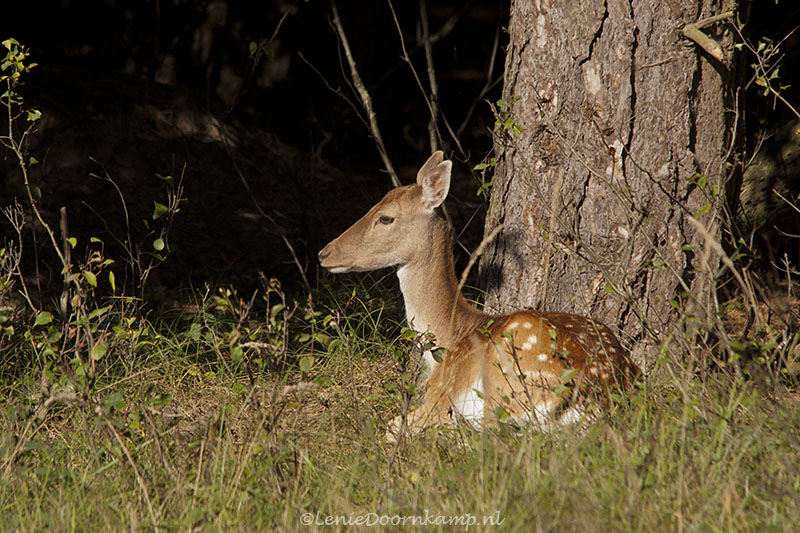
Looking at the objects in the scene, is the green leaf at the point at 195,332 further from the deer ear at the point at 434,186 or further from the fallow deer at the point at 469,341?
the deer ear at the point at 434,186

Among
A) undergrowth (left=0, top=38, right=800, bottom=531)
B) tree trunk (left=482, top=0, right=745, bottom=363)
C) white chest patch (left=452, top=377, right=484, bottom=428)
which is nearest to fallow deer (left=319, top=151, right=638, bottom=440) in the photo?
white chest patch (left=452, top=377, right=484, bottom=428)

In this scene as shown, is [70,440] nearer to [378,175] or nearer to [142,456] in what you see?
[142,456]

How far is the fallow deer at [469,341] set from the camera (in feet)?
11.1

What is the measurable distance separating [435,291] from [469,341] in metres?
0.51

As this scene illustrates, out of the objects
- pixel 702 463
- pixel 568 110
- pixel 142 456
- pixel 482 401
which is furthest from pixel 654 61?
pixel 142 456

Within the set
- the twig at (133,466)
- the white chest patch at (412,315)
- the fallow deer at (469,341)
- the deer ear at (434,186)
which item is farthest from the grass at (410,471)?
the deer ear at (434,186)

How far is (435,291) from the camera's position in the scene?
446cm

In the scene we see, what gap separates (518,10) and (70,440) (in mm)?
3014

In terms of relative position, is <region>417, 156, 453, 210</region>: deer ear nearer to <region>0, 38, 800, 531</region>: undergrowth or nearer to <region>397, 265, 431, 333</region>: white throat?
<region>397, 265, 431, 333</region>: white throat

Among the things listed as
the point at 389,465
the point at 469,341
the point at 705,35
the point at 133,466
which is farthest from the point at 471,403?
the point at 705,35

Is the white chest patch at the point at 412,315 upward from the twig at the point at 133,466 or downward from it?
downward

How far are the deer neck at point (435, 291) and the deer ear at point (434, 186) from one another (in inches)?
3.9

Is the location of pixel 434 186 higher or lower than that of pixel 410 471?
higher

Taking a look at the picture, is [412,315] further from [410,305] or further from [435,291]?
[435,291]
